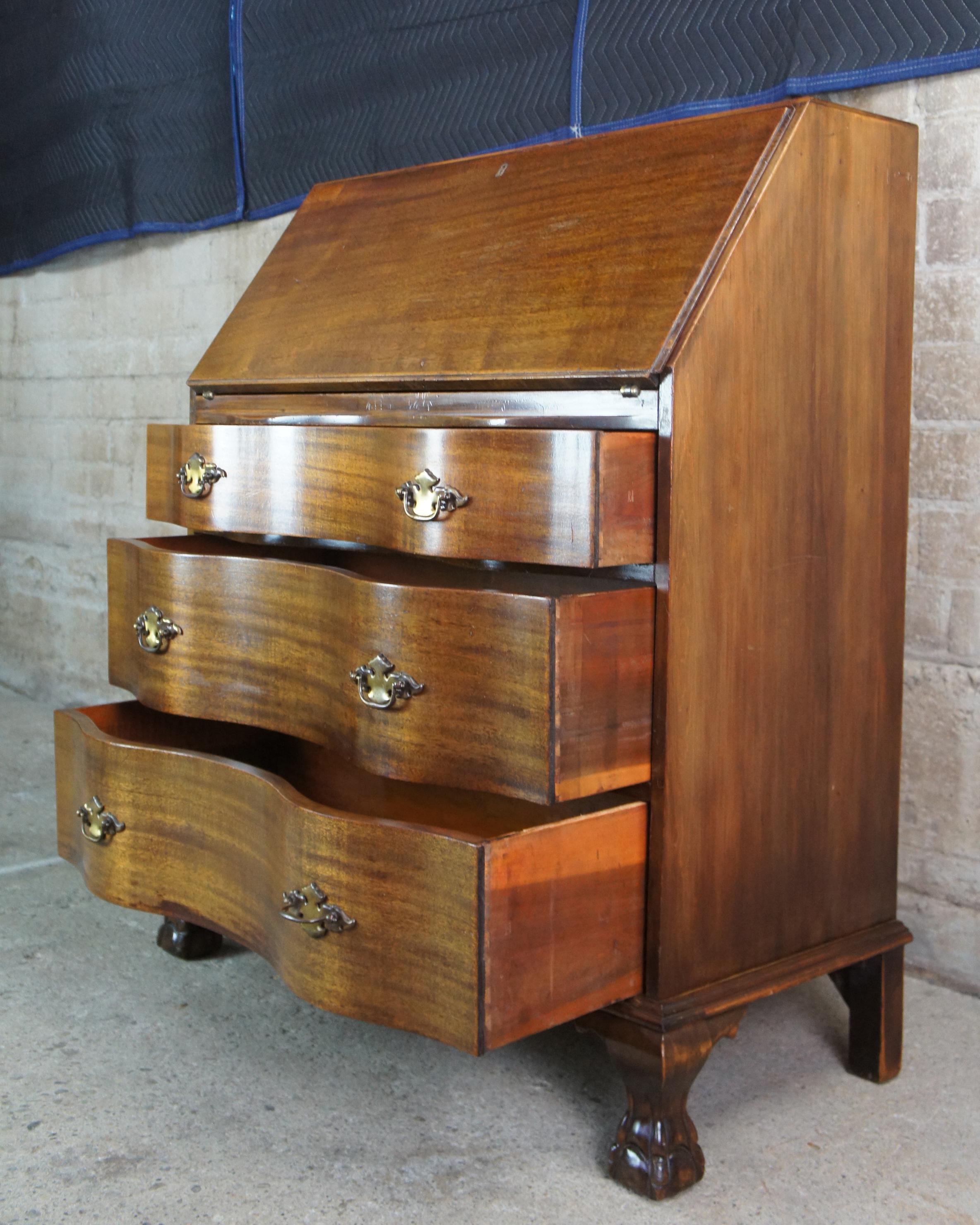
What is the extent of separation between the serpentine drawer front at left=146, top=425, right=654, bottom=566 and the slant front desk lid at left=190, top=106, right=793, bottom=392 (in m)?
0.12

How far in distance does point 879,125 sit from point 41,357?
2.97 metres

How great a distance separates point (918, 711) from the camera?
1958 millimetres

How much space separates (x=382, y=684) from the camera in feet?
4.49

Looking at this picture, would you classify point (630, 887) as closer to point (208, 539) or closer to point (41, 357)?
point (208, 539)

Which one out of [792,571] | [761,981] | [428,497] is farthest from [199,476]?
[761,981]

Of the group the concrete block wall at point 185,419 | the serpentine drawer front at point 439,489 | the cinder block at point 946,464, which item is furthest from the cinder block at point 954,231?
the serpentine drawer front at point 439,489

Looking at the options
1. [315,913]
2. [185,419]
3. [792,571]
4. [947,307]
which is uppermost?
[947,307]

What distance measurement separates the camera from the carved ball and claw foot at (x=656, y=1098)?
1.37 m

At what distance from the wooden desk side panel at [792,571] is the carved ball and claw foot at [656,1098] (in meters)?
0.05

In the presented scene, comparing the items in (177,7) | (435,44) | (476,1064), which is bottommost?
(476,1064)

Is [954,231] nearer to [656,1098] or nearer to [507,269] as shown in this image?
[507,269]

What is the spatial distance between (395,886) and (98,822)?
0.52 meters

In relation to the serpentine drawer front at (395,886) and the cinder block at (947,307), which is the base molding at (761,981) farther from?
the cinder block at (947,307)

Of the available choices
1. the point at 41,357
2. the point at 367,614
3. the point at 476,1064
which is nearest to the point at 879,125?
the point at 367,614
